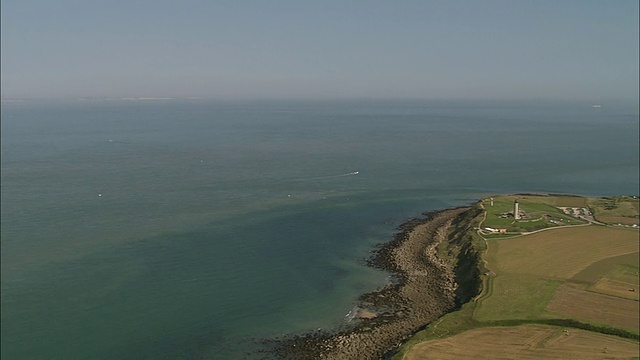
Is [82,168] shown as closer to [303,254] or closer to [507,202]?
[303,254]

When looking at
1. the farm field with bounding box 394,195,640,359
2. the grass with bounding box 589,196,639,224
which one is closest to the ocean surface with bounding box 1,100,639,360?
the farm field with bounding box 394,195,640,359

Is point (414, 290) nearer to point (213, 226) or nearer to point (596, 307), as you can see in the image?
point (596, 307)

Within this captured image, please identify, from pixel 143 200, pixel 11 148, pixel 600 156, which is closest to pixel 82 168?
pixel 143 200

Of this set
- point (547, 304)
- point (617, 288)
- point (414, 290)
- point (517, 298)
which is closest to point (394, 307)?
point (414, 290)

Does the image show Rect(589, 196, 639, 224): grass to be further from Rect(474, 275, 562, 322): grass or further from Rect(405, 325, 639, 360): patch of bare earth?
Rect(405, 325, 639, 360): patch of bare earth

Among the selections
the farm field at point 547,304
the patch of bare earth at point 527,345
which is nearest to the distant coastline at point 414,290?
the farm field at point 547,304
